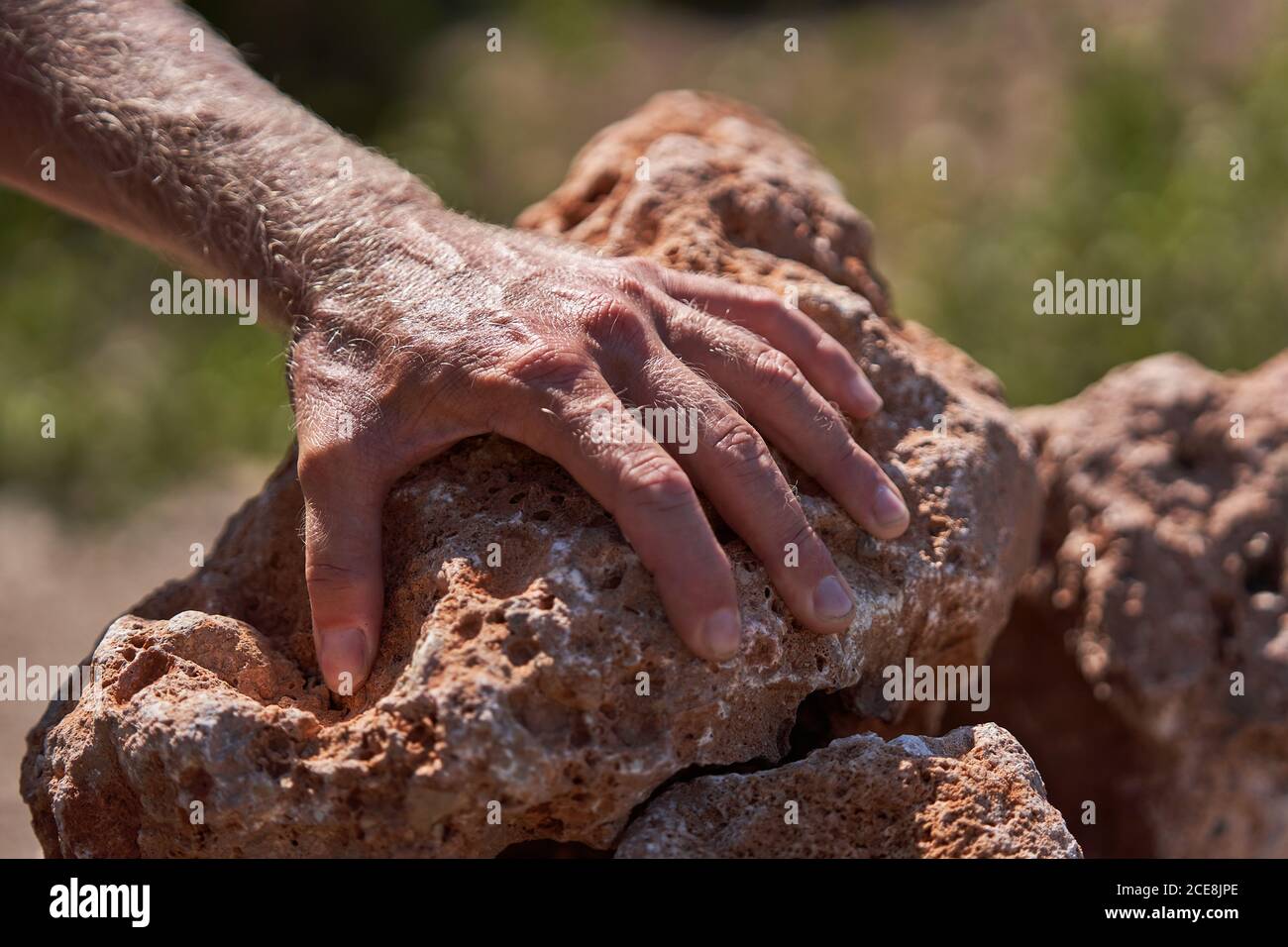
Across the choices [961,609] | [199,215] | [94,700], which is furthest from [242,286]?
[961,609]

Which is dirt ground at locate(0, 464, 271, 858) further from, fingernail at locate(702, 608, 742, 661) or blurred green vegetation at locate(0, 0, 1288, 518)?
fingernail at locate(702, 608, 742, 661)

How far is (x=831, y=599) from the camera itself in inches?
82.4

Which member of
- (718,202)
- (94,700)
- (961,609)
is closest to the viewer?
(94,700)

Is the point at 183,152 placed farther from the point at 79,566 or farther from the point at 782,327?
the point at 79,566

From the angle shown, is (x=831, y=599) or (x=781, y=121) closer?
(x=831, y=599)

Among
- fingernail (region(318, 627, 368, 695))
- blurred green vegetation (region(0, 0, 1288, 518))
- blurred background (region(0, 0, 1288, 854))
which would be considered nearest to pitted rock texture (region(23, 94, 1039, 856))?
fingernail (region(318, 627, 368, 695))

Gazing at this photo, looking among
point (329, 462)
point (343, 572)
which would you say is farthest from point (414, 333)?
point (343, 572)

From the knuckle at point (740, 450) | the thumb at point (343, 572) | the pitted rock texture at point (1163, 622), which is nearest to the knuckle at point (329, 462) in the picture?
the thumb at point (343, 572)

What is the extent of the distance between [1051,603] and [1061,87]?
5903mm

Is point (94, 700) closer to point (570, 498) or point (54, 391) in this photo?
point (570, 498)

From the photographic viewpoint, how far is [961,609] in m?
2.39

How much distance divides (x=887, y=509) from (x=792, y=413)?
244 mm

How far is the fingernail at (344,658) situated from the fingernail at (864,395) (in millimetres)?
1001

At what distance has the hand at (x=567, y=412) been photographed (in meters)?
1.97
